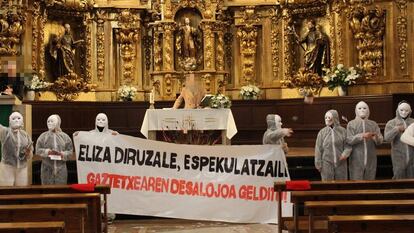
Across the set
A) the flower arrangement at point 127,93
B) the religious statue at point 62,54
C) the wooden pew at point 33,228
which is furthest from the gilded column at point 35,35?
the wooden pew at point 33,228

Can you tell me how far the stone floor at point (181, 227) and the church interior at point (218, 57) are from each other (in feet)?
13.3

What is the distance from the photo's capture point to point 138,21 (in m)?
16.8

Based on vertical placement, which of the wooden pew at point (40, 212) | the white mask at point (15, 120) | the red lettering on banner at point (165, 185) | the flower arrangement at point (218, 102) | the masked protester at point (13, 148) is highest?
the flower arrangement at point (218, 102)

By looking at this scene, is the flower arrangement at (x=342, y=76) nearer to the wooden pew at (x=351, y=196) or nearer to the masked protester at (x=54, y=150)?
the masked protester at (x=54, y=150)

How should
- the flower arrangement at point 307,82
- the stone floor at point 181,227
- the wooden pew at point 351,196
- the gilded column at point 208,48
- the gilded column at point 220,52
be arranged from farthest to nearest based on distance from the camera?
1. the gilded column at point 220,52
2. the gilded column at point 208,48
3. the flower arrangement at point 307,82
4. the stone floor at point 181,227
5. the wooden pew at point 351,196

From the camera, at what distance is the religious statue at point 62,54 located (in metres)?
15.9

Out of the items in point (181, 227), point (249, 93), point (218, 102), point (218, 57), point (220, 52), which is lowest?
point (181, 227)

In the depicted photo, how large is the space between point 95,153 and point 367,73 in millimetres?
7477

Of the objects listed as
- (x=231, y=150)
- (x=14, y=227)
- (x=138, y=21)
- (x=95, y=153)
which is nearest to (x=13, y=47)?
(x=138, y=21)

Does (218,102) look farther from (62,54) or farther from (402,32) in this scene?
(62,54)

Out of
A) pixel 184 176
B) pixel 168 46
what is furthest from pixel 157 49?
pixel 184 176

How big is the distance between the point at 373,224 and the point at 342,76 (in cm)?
1017

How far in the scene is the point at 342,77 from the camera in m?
14.3

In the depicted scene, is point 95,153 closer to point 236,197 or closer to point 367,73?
point 236,197
